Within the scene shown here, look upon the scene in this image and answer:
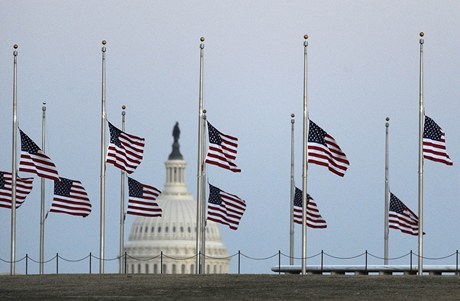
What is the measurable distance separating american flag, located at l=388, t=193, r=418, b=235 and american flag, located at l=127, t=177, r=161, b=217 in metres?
10.6

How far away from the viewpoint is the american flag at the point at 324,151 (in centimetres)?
6919

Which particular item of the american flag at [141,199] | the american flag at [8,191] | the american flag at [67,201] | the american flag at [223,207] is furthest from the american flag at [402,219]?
the american flag at [8,191]

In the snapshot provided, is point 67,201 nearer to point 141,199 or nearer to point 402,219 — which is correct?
point 141,199

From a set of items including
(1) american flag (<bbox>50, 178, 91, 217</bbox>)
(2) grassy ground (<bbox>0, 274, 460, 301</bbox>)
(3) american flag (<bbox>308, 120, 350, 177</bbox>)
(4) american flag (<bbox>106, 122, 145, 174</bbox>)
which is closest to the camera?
(2) grassy ground (<bbox>0, 274, 460, 301</bbox>)

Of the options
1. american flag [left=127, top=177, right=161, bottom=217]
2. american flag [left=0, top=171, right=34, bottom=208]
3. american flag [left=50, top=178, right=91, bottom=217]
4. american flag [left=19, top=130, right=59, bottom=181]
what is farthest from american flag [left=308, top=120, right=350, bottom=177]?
american flag [left=0, top=171, right=34, bottom=208]

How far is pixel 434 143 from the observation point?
67812 mm

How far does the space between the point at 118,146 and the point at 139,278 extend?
41.6ft

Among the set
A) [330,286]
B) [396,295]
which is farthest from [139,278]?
[396,295]

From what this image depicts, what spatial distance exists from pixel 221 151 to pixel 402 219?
1033 centimetres

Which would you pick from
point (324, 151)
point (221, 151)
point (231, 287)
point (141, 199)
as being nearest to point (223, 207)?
point (141, 199)

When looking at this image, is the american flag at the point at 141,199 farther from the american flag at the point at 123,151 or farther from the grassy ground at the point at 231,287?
the grassy ground at the point at 231,287

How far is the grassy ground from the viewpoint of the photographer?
172 feet

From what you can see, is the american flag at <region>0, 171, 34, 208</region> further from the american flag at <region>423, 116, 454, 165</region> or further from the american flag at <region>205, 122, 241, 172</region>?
the american flag at <region>423, 116, 454, 165</region>

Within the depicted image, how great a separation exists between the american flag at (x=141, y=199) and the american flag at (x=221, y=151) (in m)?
3.74
